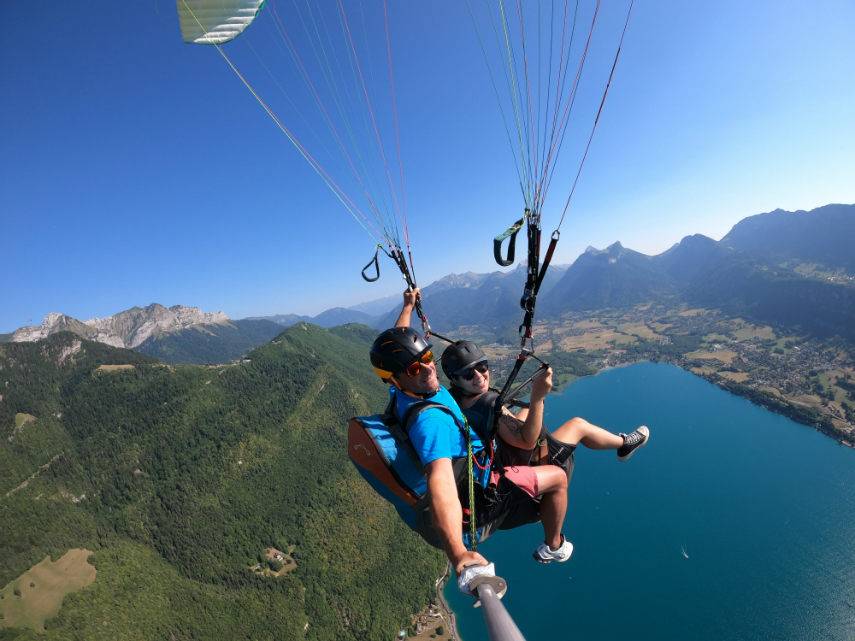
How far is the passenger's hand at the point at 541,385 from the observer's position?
2172mm

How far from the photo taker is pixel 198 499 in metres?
49.5

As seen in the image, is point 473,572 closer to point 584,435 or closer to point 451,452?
point 451,452

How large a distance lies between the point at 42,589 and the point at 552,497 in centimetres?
5959

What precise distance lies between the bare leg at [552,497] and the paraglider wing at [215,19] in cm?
559

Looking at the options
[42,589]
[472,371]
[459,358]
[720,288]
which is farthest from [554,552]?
[720,288]

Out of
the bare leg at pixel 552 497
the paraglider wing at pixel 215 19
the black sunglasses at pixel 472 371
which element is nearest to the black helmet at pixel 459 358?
the black sunglasses at pixel 472 371

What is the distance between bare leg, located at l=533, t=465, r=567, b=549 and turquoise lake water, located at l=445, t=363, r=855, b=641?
31767mm

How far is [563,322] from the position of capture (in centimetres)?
14900

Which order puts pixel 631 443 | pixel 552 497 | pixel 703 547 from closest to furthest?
pixel 552 497 < pixel 631 443 < pixel 703 547

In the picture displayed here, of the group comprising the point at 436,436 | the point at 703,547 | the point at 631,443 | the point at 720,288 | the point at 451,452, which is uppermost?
the point at 436,436

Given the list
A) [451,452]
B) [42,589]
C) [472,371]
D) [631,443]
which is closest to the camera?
[451,452]

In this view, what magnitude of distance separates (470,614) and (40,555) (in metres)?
48.8

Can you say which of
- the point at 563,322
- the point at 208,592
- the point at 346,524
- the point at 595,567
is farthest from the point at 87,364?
the point at 563,322

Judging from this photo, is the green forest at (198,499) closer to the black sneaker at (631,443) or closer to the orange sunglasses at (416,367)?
the black sneaker at (631,443)
